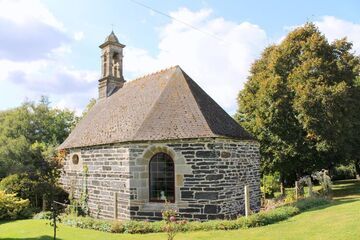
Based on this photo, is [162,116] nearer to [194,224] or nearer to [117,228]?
[194,224]

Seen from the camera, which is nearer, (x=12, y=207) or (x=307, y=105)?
(x=12, y=207)

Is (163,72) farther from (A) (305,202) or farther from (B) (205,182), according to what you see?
(A) (305,202)

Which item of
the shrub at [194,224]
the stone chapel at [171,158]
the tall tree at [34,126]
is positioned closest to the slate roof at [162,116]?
the stone chapel at [171,158]

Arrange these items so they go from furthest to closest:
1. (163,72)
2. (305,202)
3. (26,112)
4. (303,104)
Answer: (26,112) < (303,104) < (163,72) < (305,202)

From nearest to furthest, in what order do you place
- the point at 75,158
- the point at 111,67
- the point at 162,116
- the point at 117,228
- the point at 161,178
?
the point at 117,228
the point at 161,178
the point at 162,116
the point at 75,158
the point at 111,67

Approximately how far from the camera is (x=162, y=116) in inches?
573

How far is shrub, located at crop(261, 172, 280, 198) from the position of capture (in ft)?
74.9

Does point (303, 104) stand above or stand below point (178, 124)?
above

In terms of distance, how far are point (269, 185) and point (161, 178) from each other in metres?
11.3

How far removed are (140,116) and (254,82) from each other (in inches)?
446

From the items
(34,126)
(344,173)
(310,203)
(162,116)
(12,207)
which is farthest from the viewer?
(34,126)

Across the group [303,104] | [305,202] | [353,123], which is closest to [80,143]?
[305,202]

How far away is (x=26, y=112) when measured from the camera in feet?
128

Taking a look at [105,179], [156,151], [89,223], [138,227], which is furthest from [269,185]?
[89,223]
